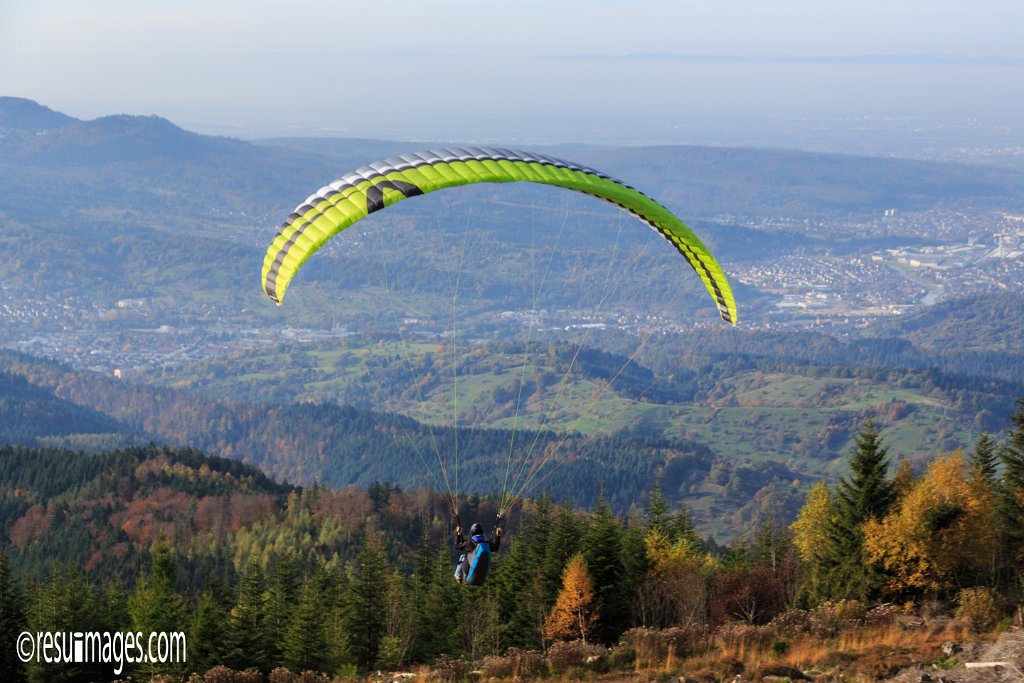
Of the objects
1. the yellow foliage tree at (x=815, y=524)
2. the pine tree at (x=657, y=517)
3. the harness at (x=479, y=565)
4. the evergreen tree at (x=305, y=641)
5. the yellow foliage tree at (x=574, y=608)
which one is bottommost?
the evergreen tree at (x=305, y=641)

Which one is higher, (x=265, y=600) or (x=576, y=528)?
(x=576, y=528)

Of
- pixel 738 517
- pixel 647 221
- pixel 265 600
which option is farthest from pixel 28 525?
pixel 738 517

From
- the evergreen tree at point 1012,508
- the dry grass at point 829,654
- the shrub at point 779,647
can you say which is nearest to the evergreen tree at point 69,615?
the dry grass at point 829,654

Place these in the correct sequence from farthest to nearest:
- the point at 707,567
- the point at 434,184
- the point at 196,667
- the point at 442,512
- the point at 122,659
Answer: the point at 442,512, the point at 707,567, the point at 122,659, the point at 196,667, the point at 434,184

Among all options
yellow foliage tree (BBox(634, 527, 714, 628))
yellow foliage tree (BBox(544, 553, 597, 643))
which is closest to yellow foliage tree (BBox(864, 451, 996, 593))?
yellow foliage tree (BBox(634, 527, 714, 628))

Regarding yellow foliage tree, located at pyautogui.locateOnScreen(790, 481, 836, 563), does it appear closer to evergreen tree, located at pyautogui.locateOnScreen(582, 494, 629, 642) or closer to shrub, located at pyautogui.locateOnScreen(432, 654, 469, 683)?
evergreen tree, located at pyautogui.locateOnScreen(582, 494, 629, 642)

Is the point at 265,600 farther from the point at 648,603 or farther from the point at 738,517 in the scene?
the point at 738,517

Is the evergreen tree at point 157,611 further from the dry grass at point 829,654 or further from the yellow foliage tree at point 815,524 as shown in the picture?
the yellow foliage tree at point 815,524
